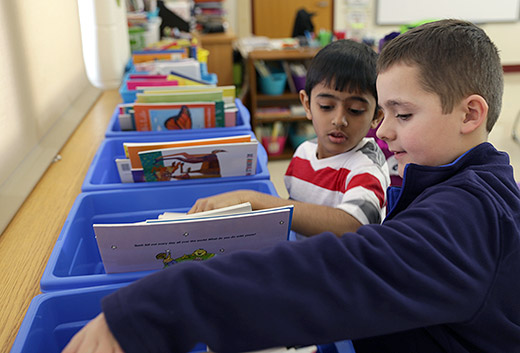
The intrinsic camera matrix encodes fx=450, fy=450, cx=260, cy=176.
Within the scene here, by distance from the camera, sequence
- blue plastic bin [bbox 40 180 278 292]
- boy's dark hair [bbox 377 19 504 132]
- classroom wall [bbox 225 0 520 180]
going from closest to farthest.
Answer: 1. boy's dark hair [bbox 377 19 504 132]
2. blue plastic bin [bbox 40 180 278 292]
3. classroom wall [bbox 225 0 520 180]

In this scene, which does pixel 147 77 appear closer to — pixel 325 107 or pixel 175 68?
pixel 175 68

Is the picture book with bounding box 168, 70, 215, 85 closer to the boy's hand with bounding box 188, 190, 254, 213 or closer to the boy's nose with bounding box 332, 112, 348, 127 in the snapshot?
the boy's nose with bounding box 332, 112, 348, 127

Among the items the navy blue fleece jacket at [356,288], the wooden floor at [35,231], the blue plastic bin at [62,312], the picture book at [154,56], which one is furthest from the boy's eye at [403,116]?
the picture book at [154,56]

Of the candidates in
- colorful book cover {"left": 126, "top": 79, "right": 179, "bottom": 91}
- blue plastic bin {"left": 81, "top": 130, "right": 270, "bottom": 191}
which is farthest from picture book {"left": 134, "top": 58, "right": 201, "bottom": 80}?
blue plastic bin {"left": 81, "top": 130, "right": 270, "bottom": 191}

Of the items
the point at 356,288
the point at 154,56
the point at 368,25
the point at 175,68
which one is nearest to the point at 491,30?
the point at 368,25

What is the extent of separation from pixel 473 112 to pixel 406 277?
0.32 metres

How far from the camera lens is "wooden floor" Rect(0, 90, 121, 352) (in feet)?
2.58

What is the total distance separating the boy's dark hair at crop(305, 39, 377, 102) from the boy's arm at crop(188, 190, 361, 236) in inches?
14.2

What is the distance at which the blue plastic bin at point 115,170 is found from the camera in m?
1.14

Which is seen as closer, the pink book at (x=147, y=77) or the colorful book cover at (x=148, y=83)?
the colorful book cover at (x=148, y=83)

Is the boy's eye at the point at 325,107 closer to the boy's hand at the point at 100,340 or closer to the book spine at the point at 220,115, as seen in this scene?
the book spine at the point at 220,115

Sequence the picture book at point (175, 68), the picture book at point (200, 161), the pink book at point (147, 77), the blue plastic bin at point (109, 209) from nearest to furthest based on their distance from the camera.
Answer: the blue plastic bin at point (109, 209) → the picture book at point (200, 161) → the pink book at point (147, 77) → the picture book at point (175, 68)

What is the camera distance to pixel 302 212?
1.01 metres

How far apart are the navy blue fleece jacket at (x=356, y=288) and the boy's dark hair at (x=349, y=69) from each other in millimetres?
591
